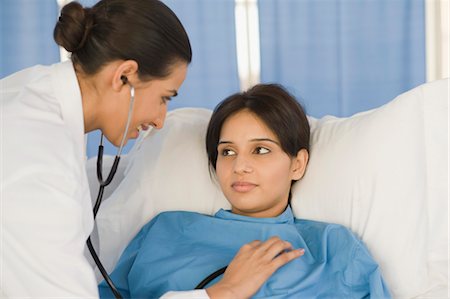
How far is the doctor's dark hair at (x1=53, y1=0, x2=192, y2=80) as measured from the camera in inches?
56.9

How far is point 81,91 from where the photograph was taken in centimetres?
147

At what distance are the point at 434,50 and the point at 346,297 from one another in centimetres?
221

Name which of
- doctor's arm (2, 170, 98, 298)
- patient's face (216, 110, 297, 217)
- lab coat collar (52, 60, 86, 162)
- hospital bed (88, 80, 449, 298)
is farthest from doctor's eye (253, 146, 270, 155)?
doctor's arm (2, 170, 98, 298)

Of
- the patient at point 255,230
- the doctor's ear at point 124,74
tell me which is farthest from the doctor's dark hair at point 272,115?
the doctor's ear at point 124,74

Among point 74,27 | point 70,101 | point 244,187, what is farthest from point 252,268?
point 74,27

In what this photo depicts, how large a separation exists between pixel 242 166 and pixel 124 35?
1.65 feet

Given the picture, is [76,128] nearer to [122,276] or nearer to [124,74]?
[124,74]

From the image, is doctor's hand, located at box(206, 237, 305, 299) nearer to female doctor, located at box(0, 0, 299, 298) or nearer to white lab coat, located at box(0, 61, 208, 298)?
female doctor, located at box(0, 0, 299, 298)

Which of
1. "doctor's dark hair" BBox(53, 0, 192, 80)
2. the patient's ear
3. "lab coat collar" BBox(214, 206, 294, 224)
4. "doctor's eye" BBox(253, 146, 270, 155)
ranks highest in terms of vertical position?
"doctor's dark hair" BBox(53, 0, 192, 80)

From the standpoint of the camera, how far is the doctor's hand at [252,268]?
1.45 metres

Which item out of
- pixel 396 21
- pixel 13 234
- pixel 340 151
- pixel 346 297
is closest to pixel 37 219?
pixel 13 234

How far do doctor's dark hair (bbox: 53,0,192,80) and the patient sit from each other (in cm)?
41

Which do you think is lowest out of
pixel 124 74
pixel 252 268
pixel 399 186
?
pixel 252 268

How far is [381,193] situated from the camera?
5.70 ft
